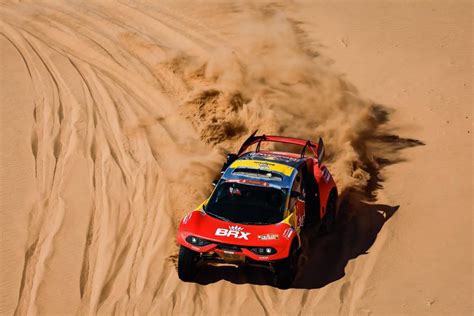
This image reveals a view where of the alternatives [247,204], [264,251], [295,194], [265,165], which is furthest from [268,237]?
[265,165]

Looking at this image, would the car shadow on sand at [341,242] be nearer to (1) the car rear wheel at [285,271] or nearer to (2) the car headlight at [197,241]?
(1) the car rear wheel at [285,271]

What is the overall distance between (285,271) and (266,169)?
1.92 m

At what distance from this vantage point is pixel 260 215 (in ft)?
42.9

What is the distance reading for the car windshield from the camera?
512 inches

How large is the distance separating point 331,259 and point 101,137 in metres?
5.86

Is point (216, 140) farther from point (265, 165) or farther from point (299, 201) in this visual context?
point (299, 201)

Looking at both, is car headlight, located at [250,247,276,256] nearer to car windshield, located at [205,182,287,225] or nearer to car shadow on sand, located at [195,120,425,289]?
car windshield, located at [205,182,287,225]

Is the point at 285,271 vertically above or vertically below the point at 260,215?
below

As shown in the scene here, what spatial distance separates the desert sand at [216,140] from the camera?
13.0m

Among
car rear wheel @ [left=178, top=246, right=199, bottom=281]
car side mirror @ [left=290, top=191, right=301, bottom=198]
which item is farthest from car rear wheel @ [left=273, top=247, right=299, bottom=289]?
car rear wheel @ [left=178, top=246, right=199, bottom=281]

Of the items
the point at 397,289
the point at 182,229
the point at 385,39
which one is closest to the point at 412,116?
the point at 385,39

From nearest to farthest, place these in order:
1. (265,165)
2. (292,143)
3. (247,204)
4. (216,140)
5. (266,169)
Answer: (247,204) → (266,169) → (265,165) → (292,143) → (216,140)

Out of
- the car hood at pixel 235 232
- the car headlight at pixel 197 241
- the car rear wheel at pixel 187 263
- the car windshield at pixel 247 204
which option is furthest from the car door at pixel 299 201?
the car rear wheel at pixel 187 263

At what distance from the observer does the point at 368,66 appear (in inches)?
931
